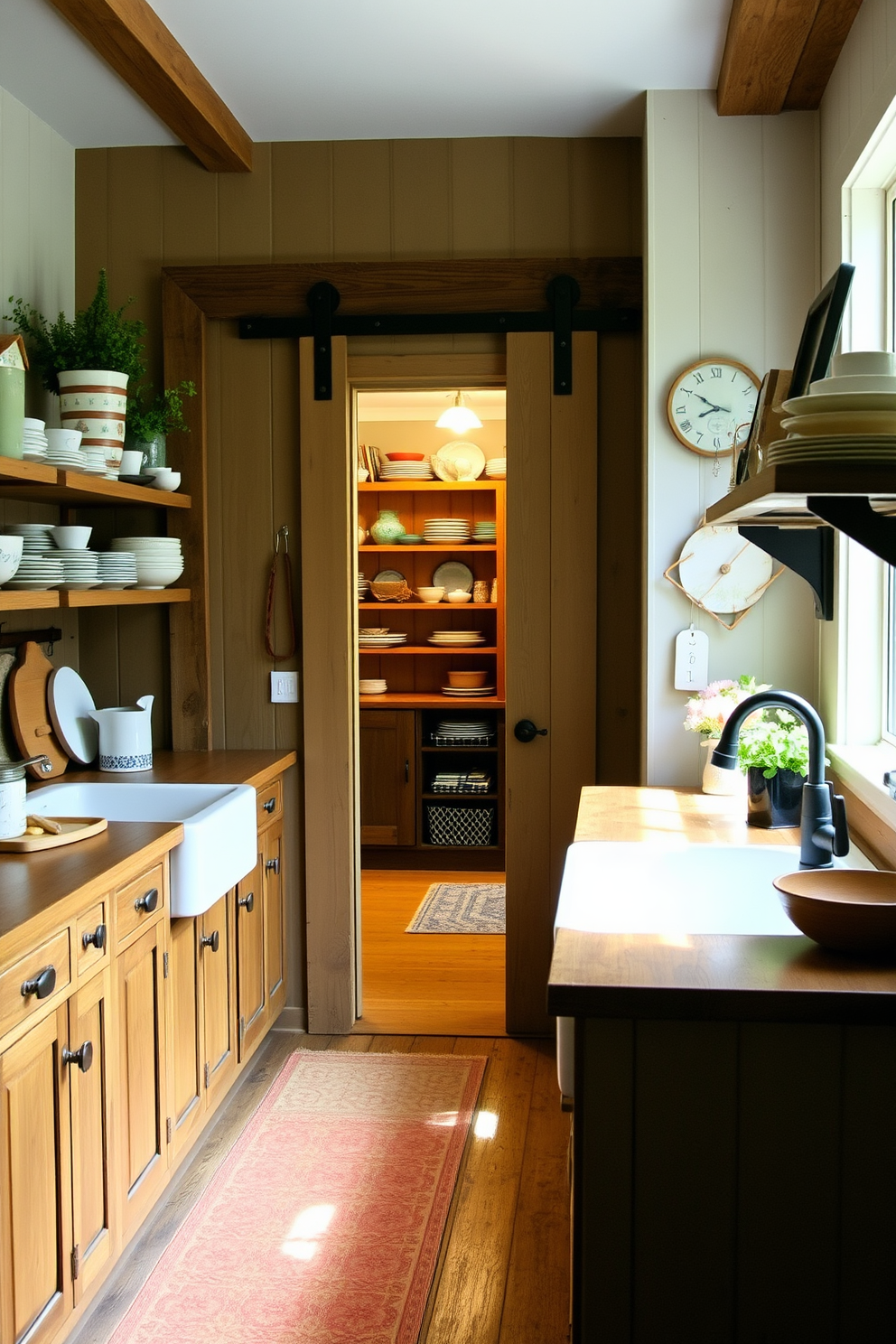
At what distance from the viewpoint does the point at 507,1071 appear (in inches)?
134

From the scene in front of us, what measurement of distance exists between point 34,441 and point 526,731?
5.50ft

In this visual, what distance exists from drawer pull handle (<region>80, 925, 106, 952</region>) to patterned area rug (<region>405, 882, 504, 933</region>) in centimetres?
271

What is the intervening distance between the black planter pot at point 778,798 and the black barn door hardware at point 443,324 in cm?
152

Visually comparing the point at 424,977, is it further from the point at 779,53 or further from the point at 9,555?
the point at 779,53

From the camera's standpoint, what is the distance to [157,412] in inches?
134

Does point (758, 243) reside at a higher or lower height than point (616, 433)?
higher

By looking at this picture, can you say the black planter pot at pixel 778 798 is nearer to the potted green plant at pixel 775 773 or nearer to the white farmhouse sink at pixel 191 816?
the potted green plant at pixel 775 773

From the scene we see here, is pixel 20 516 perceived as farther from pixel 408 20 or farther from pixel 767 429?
pixel 767 429

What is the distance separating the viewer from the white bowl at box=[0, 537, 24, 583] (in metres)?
2.44

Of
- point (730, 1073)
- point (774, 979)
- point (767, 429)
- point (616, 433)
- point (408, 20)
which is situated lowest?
point (730, 1073)

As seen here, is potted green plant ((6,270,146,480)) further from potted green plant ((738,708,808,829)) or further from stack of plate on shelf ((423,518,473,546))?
stack of plate on shelf ((423,518,473,546))

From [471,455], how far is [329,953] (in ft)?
10.6

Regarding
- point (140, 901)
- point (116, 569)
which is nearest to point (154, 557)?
point (116, 569)

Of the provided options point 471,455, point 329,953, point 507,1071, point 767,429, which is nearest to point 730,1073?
point 767,429
